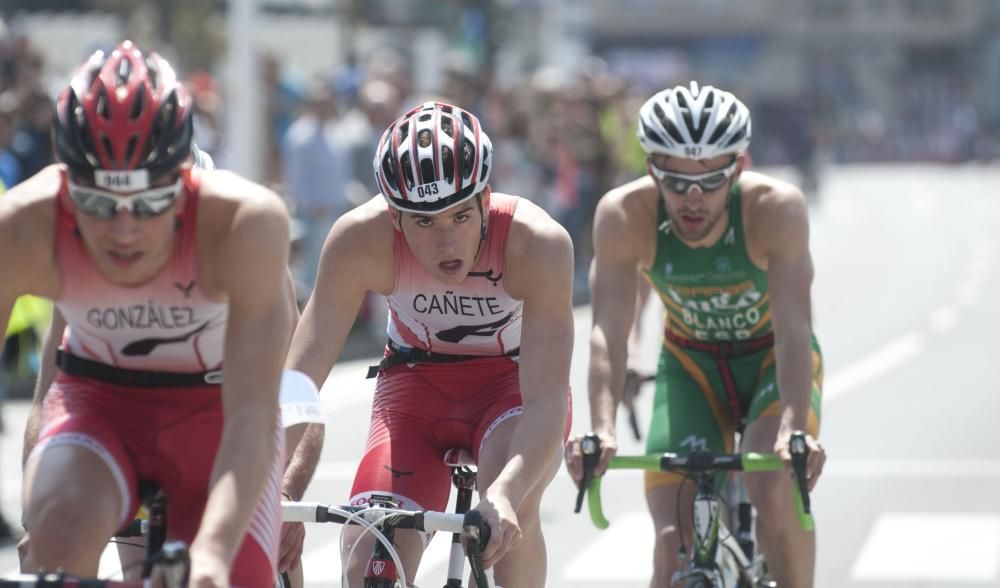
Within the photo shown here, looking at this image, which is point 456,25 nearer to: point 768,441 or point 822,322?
point 822,322

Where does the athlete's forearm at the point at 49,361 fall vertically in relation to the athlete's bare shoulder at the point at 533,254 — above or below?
below

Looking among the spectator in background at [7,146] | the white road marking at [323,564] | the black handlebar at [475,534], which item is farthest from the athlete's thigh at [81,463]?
the spectator in background at [7,146]

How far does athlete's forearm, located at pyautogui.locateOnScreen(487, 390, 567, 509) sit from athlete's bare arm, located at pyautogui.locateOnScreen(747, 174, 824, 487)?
113cm

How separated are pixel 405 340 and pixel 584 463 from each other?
2.32ft

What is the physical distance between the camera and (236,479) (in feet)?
13.2

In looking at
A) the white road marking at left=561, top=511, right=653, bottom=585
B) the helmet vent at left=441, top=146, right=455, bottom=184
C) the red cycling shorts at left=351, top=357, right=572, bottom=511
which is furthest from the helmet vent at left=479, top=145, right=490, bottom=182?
the white road marking at left=561, top=511, right=653, bottom=585

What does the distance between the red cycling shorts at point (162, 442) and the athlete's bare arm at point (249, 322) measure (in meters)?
0.23

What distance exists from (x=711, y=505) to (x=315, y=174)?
10504 millimetres

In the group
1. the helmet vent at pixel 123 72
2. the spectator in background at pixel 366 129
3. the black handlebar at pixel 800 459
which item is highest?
the spectator in background at pixel 366 129

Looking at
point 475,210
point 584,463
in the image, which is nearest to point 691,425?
point 584,463

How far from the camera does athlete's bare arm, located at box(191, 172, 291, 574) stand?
4062mm

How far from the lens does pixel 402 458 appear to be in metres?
5.44

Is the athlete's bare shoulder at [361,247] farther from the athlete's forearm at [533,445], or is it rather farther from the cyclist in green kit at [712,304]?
the cyclist in green kit at [712,304]

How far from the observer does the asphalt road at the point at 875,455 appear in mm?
8992
